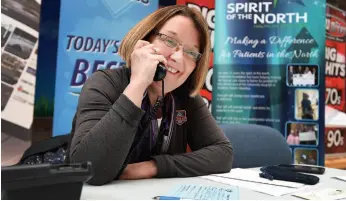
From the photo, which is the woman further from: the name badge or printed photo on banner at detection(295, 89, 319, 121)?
printed photo on banner at detection(295, 89, 319, 121)

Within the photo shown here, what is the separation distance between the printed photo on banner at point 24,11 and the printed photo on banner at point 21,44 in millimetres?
95

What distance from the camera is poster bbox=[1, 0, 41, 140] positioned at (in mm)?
2896

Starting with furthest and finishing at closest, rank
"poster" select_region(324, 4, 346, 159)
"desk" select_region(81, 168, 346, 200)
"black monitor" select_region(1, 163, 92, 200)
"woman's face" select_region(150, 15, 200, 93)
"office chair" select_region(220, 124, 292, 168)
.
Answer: "poster" select_region(324, 4, 346, 159)
"office chair" select_region(220, 124, 292, 168)
"woman's face" select_region(150, 15, 200, 93)
"desk" select_region(81, 168, 346, 200)
"black monitor" select_region(1, 163, 92, 200)

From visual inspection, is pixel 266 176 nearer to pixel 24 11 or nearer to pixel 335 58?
pixel 24 11

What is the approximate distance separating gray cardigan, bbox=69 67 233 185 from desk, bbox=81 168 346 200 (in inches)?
1.7

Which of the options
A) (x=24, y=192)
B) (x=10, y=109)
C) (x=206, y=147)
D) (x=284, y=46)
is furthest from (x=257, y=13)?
(x=24, y=192)

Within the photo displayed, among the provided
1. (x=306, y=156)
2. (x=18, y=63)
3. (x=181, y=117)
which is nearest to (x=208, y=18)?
(x=306, y=156)

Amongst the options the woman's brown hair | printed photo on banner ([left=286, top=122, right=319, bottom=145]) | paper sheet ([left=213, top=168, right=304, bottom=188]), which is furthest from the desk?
printed photo on banner ([left=286, top=122, right=319, bottom=145])

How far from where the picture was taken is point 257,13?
328cm

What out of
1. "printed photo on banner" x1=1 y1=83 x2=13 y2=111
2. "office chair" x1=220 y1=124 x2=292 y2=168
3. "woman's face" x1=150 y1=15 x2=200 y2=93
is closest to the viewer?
"woman's face" x1=150 y1=15 x2=200 y2=93

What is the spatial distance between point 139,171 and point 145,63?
0.41 metres

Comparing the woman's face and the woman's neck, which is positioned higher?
the woman's face

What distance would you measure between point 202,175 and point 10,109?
2.09m

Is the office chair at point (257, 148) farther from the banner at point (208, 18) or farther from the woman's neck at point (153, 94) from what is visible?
the banner at point (208, 18)
